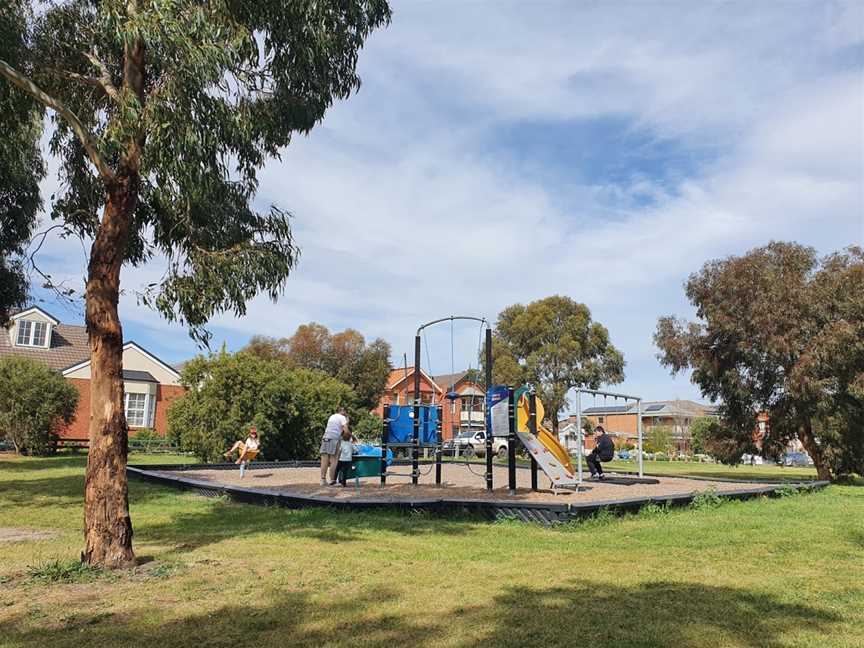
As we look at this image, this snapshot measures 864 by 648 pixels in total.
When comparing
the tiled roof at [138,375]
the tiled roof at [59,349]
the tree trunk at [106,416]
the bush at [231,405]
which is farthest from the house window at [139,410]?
the tree trunk at [106,416]

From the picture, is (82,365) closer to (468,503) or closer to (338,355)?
(338,355)

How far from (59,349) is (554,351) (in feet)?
105

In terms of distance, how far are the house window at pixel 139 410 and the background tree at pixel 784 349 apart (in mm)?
33261

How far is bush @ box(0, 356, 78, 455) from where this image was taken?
28547 millimetres

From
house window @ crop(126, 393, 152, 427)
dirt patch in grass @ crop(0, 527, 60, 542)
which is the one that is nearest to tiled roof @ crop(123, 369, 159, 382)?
house window @ crop(126, 393, 152, 427)

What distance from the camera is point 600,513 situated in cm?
1033

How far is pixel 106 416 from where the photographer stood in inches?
275

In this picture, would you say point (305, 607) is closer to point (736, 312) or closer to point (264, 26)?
point (264, 26)

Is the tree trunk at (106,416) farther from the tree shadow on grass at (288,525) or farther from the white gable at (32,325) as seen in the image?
the white gable at (32,325)

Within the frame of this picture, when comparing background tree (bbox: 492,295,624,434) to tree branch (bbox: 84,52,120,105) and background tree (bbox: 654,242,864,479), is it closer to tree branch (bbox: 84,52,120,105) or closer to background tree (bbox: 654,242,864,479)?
background tree (bbox: 654,242,864,479)

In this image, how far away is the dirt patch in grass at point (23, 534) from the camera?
8547mm

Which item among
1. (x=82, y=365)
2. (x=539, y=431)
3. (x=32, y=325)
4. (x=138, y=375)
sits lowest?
(x=539, y=431)

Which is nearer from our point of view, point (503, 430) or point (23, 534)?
point (23, 534)

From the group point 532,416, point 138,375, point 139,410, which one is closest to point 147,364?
point 138,375
